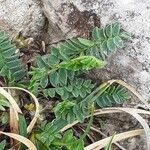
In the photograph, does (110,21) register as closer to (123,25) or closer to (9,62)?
(123,25)

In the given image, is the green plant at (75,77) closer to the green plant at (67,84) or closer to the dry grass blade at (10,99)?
the green plant at (67,84)

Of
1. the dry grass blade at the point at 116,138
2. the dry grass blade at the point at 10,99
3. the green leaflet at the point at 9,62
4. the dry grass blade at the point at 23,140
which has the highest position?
the green leaflet at the point at 9,62

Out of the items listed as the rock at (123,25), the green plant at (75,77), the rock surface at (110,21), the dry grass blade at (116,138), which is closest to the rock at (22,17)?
the rock surface at (110,21)

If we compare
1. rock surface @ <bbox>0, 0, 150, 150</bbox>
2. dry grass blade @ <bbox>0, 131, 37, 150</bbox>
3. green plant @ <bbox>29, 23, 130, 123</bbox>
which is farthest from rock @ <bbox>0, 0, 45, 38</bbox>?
dry grass blade @ <bbox>0, 131, 37, 150</bbox>

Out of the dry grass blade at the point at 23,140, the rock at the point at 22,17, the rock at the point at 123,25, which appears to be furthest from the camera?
the rock at the point at 22,17

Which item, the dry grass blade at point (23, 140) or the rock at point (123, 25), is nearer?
the dry grass blade at point (23, 140)

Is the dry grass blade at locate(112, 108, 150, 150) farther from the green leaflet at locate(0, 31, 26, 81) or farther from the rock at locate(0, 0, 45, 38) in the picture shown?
the rock at locate(0, 0, 45, 38)

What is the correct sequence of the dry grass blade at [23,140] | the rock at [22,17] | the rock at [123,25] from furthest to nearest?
1. the rock at [22,17]
2. the rock at [123,25]
3. the dry grass blade at [23,140]

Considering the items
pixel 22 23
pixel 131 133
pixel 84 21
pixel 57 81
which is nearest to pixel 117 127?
pixel 131 133
